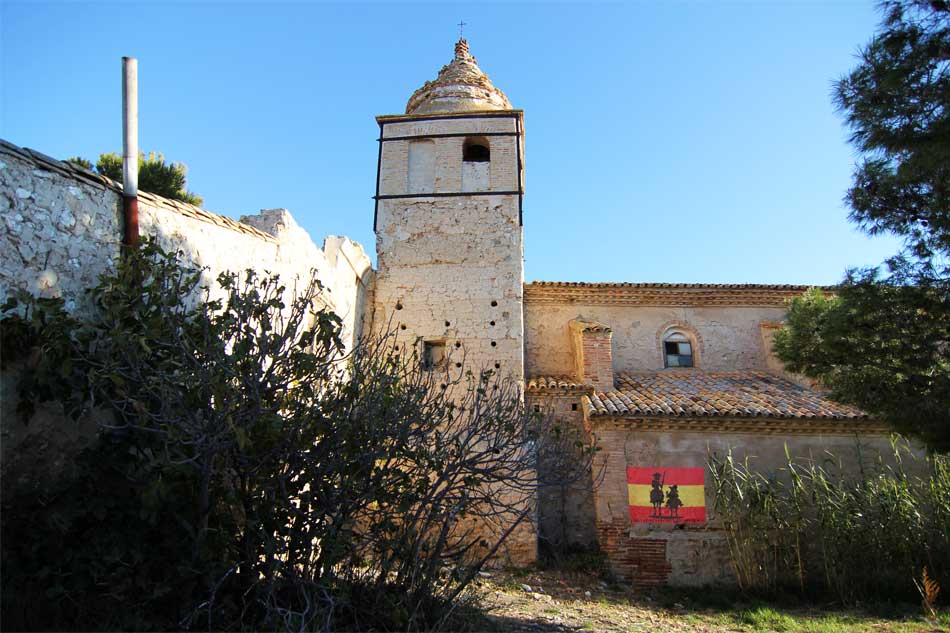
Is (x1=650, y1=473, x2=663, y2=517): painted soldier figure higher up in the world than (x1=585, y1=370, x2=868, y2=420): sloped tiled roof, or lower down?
lower down

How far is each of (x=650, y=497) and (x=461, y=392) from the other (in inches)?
135

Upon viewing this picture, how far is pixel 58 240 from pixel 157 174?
40.0ft

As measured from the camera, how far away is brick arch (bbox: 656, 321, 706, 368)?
14.0 m

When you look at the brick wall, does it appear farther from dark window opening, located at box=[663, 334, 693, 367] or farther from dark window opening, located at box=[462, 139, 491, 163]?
dark window opening, located at box=[462, 139, 491, 163]

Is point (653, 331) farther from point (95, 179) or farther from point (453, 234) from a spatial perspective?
point (95, 179)

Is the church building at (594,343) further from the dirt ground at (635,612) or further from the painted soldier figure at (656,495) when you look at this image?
the dirt ground at (635,612)

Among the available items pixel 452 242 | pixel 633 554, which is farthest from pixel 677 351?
pixel 452 242

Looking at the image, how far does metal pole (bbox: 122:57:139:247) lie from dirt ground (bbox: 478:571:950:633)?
15.2 ft

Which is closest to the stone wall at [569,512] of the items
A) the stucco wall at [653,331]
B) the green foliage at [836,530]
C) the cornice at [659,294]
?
the green foliage at [836,530]

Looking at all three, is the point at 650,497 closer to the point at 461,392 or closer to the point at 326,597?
the point at 461,392

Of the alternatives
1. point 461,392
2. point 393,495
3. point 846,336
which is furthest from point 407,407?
point 461,392

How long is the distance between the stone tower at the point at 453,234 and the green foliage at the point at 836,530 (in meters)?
4.13

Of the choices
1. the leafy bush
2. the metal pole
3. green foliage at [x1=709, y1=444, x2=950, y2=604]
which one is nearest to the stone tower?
green foliage at [x1=709, y1=444, x2=950, y2=604]

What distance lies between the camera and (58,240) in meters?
5.16
